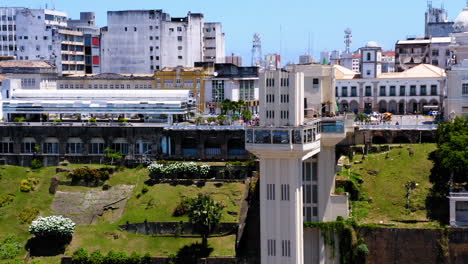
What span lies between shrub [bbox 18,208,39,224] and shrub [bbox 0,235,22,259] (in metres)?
3.18

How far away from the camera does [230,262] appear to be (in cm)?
6994

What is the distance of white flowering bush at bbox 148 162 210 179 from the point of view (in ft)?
274

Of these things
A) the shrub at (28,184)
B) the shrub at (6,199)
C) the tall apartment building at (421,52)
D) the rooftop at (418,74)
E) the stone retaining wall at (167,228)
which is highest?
the tall apartment building at (421,52)

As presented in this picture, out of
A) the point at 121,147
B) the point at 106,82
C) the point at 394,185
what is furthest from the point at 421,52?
the point at 394,185

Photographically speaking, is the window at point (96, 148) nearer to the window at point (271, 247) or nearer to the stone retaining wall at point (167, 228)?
the stone retaining wall at point (167, 228)

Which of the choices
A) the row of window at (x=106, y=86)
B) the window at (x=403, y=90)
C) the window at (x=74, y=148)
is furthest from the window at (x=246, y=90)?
the window at (x=74, y=148)

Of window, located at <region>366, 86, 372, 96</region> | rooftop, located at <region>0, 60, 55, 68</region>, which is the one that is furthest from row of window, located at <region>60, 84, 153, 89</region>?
window, located at <region>366, 86, 372, 96</region>

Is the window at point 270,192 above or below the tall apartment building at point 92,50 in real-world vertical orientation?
below

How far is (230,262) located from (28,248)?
1836 centimetres

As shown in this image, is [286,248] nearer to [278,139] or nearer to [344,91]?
[278,139]

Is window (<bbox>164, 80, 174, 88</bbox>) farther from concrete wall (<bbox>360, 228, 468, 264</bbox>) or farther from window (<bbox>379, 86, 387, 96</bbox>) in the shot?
concrete wall (<bbox>360, 228, 468, 264</bbox>)

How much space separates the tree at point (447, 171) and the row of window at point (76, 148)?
33.2m

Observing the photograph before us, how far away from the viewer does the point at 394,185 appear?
74875 mm

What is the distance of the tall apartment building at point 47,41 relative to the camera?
127438mm
